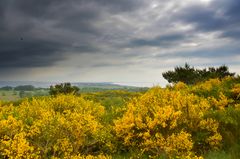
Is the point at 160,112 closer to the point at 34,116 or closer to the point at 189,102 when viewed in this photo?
the point at 189,102

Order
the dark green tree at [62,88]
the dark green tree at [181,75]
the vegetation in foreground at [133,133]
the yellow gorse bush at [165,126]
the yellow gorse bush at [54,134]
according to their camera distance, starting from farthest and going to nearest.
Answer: the dark green tree at [181,75] → the dark green tree at [62,88] → the yellow gorse bush at [165,126] → the vegetation in foreground at [133,133] → the yellow gorse bush at [54,134]

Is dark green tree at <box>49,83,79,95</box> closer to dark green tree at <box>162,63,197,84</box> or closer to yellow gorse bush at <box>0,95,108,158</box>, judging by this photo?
dark green tree at <box>162,63,197,84</box>

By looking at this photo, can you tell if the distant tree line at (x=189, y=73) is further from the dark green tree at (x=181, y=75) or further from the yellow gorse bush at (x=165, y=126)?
the yellow gorse bush at (x=165, y=126)

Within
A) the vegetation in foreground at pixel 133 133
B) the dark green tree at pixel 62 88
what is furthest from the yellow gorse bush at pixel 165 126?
the dark green tree at pixel 62 88

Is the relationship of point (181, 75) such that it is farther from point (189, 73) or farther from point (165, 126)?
point (165, 126)

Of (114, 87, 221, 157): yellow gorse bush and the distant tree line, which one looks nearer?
(114, 87, 221, 157): yellow gorse bush

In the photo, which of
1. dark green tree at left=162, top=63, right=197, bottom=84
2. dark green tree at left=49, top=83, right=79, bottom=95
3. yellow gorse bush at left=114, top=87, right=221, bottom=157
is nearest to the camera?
yellow gorse bush at left=114, top=87, right=221, bottom=157

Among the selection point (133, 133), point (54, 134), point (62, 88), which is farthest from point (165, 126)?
point (62, 88)

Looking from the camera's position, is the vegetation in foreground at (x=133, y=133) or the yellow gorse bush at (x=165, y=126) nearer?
the vegetation in foreground at (x=133, y=133)

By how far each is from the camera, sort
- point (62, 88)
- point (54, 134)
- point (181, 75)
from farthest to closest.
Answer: point (181, 75) < point (62, 88) < point (54, 134)

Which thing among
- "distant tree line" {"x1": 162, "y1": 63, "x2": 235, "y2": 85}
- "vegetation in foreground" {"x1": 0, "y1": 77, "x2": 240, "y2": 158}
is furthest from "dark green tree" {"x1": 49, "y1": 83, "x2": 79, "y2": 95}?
"vegetation in foreground" {"x1": 0, "y1": 77, "x2": 240, "y2": 158}

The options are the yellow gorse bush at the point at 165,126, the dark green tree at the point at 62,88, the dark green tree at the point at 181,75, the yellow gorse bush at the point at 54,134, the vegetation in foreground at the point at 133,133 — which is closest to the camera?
the yellow gorse bush at the point at 54,134

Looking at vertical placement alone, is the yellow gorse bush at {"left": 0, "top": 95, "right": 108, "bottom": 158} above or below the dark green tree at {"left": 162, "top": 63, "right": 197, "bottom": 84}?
below

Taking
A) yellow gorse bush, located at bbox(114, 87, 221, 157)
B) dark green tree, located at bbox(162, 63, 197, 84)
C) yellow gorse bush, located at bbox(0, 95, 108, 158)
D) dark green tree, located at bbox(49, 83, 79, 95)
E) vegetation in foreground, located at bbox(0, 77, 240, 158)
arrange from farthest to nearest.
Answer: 1. dark green tree, located at bbox(162, 63, 197, 84)
2. dark green tree, located at bbox(49, 83, 79, 95)
3. yellow gorse bush, located at bbox(114, 87, 221, 157)
4. vegetation in foreground, located at bbox(0, 77, 240, 158)
5. yellow gorse bush, located at bbox(0, 95, 108, 158)
